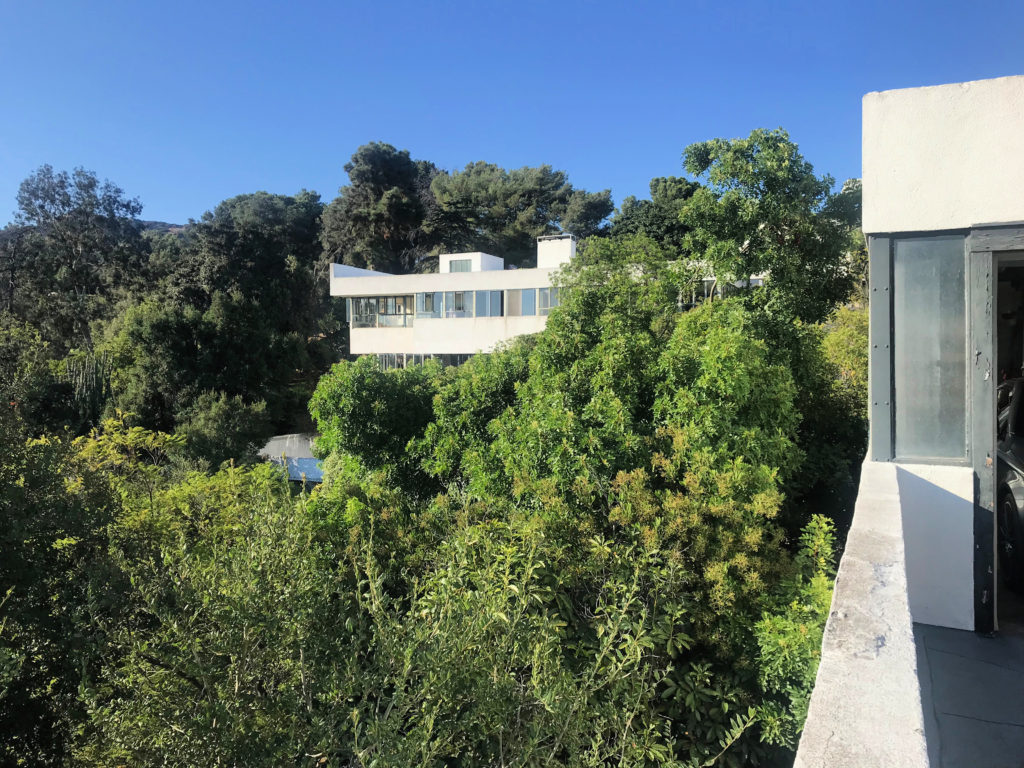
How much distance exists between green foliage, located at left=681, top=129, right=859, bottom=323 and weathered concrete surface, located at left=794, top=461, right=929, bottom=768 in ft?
26.3

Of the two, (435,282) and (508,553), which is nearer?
(508,553)

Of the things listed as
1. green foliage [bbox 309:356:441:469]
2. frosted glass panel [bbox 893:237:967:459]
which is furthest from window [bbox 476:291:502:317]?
frosted glass panel [bbox 893:237:967:459]

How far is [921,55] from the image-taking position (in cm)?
768

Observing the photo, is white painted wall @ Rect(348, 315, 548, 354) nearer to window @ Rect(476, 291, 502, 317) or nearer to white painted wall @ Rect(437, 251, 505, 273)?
window @ Rect(476, 291, 502, 317)

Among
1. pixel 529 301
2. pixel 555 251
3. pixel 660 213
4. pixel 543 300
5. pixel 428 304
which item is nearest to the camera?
pixel 543 300

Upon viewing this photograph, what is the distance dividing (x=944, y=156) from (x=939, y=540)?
2.31 m

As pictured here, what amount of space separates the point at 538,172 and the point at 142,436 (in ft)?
119

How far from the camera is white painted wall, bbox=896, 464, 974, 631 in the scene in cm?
383

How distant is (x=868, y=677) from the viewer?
1.67 metres

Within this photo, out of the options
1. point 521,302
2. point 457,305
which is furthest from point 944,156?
point 457,305

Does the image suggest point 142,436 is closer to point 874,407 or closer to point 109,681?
point 109,681

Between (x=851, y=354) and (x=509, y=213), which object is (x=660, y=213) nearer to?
(x=509, y=213)

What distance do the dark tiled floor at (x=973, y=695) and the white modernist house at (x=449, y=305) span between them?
638 inches

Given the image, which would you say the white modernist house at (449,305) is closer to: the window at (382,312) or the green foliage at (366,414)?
the window at (382,312)
